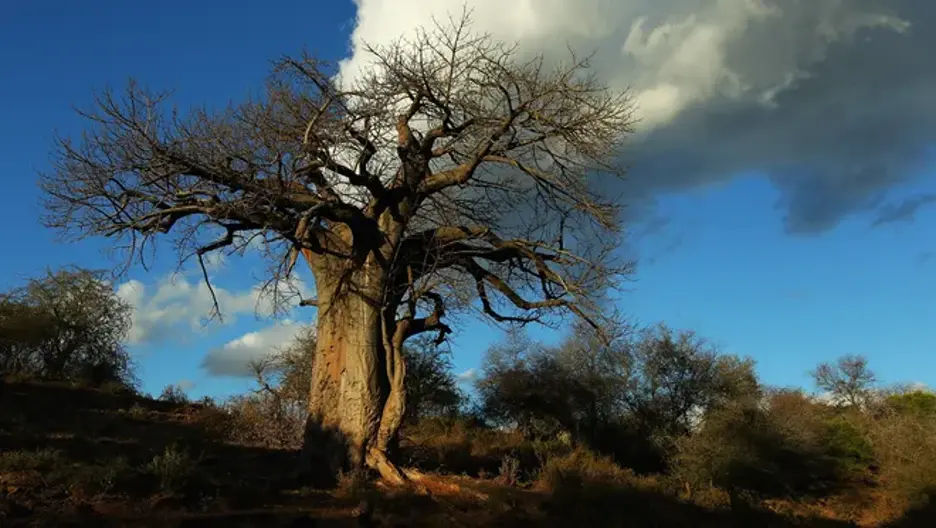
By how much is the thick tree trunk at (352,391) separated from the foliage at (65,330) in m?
18.4

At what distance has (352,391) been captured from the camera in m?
14.1

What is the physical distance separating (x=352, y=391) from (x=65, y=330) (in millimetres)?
21709

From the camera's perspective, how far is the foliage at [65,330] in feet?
97.1

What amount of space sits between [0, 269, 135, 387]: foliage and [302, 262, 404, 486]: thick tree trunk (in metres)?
18.4

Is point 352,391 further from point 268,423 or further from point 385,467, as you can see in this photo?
point 268,423

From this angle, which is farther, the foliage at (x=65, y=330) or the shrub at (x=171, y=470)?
the foliage at (x=65, y=330)

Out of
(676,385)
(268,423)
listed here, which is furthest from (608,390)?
(268,423)

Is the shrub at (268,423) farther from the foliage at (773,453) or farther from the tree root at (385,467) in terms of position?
the foliage at (773,453)

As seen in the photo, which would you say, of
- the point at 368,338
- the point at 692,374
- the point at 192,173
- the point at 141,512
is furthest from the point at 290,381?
the point at 692,374

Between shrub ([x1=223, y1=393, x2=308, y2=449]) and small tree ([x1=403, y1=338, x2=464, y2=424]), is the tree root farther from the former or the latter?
small tree ([x1=403, y1=338, x2=464, y2=424])

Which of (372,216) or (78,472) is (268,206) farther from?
(78,472)

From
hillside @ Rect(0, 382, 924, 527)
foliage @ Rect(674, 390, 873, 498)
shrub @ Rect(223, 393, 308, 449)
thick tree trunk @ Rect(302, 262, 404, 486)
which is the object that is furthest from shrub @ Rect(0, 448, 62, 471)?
foliage @ Rect(674, 390, 873, 498)

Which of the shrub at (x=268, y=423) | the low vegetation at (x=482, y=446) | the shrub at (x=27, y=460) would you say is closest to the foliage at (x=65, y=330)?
the low vegetation at (x=482, y=446)

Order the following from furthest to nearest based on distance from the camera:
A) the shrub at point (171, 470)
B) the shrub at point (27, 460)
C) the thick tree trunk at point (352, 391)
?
the thick tree trunk at point (352, 391), the shrub at point (27, 460), the shrub at point (171, 470)
